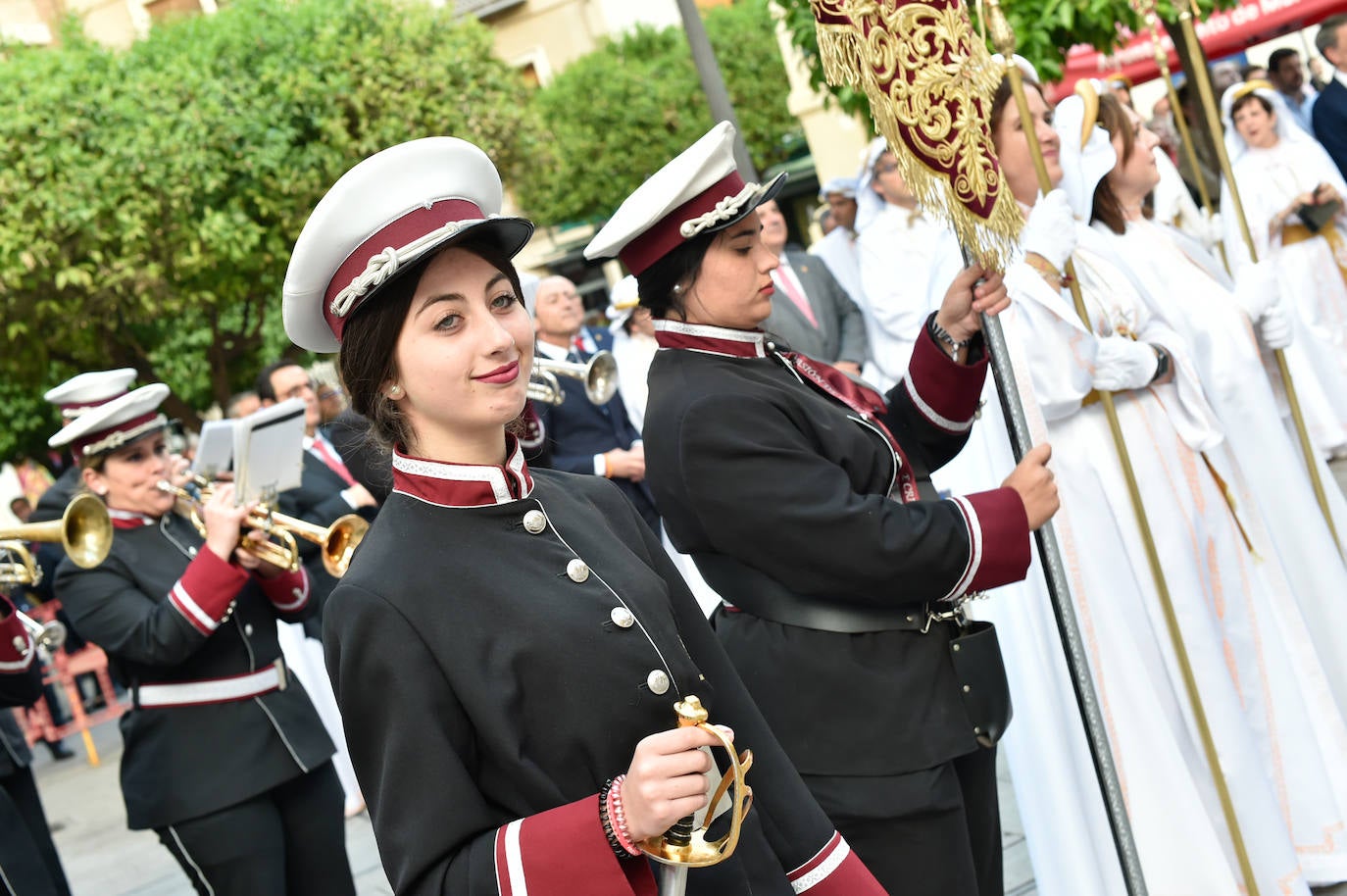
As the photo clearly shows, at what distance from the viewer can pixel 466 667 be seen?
1.93 meters

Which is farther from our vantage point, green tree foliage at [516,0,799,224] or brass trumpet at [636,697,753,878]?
green tree foliage at [516,0,799,224]

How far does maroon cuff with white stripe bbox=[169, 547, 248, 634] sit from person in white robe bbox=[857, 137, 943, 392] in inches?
164

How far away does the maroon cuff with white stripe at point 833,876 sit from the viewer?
225 centimetres

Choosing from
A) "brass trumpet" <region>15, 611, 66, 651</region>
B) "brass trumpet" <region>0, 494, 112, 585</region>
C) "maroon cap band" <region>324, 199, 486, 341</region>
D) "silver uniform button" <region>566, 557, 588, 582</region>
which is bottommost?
"brass trumpet" <region>15, 611, 66, 651</region>

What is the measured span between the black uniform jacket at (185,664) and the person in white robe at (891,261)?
13.4ft

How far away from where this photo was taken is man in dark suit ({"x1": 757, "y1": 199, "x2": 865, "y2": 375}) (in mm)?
7250

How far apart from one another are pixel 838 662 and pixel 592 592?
3.46 ft

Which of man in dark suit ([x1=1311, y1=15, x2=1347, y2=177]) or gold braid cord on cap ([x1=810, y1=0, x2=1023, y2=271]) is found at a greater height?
gold braid cord on cap ([x1=810, y1=0, x2=1023, y2=271])

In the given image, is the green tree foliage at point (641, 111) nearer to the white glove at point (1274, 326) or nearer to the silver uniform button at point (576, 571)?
the white glove at point (1274, 326)

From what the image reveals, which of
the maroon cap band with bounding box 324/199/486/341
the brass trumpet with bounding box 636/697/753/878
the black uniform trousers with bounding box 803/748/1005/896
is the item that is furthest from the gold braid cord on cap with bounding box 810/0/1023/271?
the brass trumpet with bounding box 636/697/753/878

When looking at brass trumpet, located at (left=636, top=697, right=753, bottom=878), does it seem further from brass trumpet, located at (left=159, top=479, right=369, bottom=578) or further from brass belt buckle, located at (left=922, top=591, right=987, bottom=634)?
brass trumpet, located at (left=159, top=479, right=369, bottom=578)

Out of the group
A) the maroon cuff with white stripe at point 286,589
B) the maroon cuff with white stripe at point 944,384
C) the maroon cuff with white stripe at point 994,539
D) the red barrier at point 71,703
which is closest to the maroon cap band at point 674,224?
the maroon cuff with white stripe at point 944,384

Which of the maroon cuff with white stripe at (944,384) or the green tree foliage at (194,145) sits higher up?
the green tree foliage at (194,145)

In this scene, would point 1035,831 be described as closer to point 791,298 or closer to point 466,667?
point 466,667
